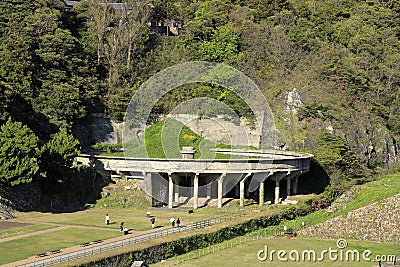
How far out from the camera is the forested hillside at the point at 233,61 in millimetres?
65625

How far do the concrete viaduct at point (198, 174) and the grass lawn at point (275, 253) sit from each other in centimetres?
843

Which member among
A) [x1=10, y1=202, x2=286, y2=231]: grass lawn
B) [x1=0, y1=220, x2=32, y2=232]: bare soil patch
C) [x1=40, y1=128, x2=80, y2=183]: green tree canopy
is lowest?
[x1=0, y1=220, x2=32, y2=232]: bare soil patch

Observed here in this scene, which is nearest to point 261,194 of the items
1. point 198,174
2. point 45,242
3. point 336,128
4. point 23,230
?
point 198,174

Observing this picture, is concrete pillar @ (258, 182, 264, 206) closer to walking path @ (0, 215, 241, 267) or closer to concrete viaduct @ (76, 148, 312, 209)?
concrete viaduct @ (76, 148, 312, 209)

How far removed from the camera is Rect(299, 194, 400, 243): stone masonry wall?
4778 cm

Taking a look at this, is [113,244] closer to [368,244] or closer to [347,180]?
[368,244]

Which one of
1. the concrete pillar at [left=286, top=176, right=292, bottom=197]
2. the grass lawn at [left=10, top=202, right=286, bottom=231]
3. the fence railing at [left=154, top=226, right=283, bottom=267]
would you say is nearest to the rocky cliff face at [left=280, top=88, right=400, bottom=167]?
the concrete pillar at [left=286, top=176, right=292, bottom=197]

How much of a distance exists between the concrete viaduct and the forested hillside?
5.28 metres

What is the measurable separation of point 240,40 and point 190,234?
44.8 metres

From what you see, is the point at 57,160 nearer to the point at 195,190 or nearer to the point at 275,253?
the point at 195,190

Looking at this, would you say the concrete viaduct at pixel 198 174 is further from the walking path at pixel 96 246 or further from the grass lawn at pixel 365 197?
the walking path at pixel 96 246

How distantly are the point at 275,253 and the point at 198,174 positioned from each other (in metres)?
12.8

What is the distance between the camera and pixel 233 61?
79.8m

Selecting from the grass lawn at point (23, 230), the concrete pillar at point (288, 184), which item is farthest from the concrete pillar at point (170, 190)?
the grass lawn at point (23, 230)
